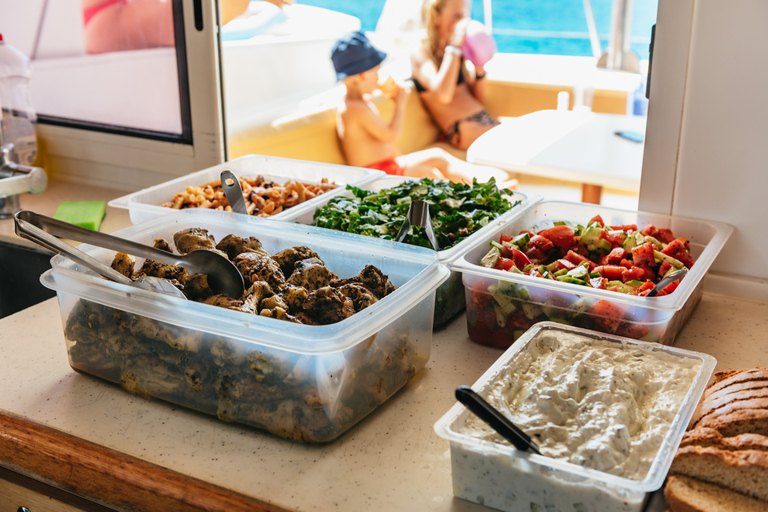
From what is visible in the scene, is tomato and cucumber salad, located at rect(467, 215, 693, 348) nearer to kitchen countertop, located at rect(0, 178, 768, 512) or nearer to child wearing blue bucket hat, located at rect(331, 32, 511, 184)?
kitchen countertop, located at rect(0, 178, 768, 512)

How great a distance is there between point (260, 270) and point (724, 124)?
2.93 feet

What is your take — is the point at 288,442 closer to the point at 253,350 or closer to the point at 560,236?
the point at 253,350

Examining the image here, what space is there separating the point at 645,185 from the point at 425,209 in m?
0.49

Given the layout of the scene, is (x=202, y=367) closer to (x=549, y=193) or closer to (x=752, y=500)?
(x=752, y=500)

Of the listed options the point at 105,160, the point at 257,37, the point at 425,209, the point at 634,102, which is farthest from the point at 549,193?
the point at 425,209

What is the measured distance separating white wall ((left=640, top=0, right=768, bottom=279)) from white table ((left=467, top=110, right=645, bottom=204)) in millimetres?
868

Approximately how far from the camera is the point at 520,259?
3.76ft

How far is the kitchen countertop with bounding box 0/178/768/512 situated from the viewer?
0.78 metres

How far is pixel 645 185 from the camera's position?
1360 millimetres

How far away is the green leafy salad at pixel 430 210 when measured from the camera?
1261mm

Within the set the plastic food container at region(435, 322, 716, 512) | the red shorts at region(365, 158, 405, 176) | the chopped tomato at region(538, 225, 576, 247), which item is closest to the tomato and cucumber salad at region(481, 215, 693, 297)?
the chopped tomato at region(538, 225, 576, 247)

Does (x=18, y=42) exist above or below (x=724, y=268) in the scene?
above

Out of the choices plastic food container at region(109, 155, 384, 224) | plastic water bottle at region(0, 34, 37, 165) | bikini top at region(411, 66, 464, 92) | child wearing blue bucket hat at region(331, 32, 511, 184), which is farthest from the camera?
bikini top at region(411, 66, 464, 92)

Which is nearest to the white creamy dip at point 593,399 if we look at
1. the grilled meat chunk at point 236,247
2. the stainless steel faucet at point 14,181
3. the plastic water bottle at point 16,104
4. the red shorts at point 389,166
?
the grilled meat chunk at point 236,247
